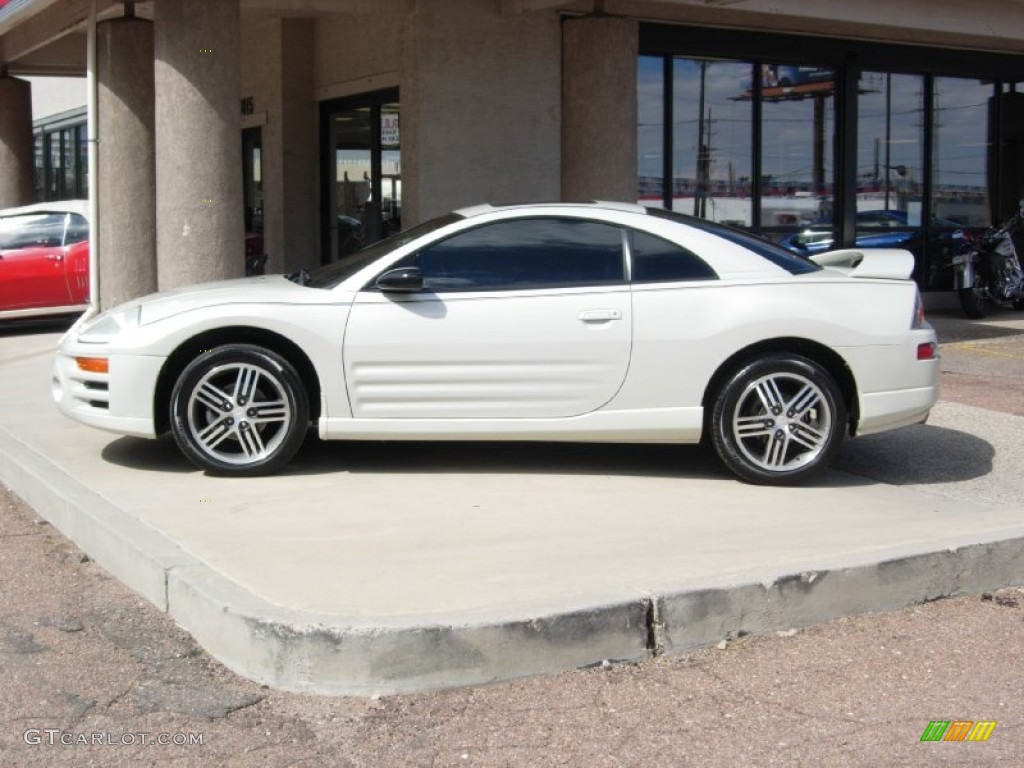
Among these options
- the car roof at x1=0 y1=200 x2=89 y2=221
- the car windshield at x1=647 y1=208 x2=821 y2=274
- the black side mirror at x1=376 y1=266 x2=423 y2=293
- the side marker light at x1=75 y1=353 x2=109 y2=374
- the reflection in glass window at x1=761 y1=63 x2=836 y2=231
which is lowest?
the side marker light at x1=75 y1=353 x2=109 y2=374

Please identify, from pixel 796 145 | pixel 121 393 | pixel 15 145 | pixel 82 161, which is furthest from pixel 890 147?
pixel 82 161

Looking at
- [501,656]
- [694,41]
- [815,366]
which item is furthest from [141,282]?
[501,656]

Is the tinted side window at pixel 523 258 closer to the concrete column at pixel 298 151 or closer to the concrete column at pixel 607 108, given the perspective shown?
the concrete column at pixel 607 108

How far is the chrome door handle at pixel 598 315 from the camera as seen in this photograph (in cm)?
658

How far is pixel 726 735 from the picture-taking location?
4.02 m

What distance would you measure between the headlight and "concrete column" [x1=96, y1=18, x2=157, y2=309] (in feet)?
19.2

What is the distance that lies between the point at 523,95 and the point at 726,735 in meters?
9.37

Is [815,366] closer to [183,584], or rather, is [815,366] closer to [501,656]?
[501,656]

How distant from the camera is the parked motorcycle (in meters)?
15.8

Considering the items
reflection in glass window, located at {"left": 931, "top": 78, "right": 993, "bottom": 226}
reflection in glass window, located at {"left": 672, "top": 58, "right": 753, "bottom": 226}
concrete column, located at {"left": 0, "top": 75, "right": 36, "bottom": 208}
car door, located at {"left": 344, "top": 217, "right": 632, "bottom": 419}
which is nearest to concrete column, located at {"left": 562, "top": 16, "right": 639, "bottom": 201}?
reflection in glass window, located at {"left": 672, "top": 58, "right": 753, "bottom": 226}

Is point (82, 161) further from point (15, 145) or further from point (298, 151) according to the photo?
point (298, 151)

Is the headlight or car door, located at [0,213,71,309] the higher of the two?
car door, located at [0,213,71,309]

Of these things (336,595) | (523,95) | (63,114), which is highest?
(63,114)

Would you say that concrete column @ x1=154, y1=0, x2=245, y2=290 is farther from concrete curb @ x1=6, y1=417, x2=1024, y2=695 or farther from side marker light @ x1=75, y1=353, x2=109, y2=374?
concrete curb @ x1=6, y1=417, x2=1024, y2=695
